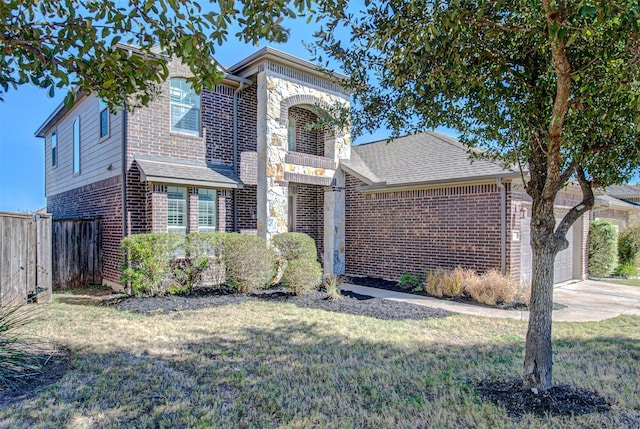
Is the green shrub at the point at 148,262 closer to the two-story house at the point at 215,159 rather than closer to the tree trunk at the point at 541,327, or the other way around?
the two-story house at the point at 215,159

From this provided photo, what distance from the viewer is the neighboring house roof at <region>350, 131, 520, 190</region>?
10.9m

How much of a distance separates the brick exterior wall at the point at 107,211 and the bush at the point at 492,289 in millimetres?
9133

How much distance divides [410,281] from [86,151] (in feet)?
35.6

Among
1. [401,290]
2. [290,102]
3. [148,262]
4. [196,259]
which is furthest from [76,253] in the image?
[401,290]

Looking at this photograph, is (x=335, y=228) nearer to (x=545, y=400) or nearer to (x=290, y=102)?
(x=290, y=102)

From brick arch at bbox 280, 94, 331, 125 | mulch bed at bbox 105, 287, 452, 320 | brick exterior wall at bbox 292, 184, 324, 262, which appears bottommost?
mulch bed at bbox 105, 287, 452, 320

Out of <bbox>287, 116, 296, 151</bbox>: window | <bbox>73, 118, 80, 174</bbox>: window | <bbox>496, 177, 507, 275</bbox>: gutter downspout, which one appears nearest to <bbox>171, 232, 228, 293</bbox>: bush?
<bbox>287, 116, 296, 151</bbox>: window

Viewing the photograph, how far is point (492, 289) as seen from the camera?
9195 millimetres

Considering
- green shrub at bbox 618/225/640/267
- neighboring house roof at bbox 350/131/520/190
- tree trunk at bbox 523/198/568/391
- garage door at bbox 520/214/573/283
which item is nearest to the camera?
tree trunk at bbox 523/198/568/391

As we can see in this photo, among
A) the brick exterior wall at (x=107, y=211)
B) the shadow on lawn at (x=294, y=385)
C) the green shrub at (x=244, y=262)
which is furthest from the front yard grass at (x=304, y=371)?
the brick exterior wall at (x=107, y=211)

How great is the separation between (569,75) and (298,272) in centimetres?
724

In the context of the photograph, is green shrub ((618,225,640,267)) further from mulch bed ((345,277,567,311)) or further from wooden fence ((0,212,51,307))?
wooden fence ((0,212,51,307))

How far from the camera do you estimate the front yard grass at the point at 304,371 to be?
12.2ft

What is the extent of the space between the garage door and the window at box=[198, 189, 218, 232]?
333 inches
